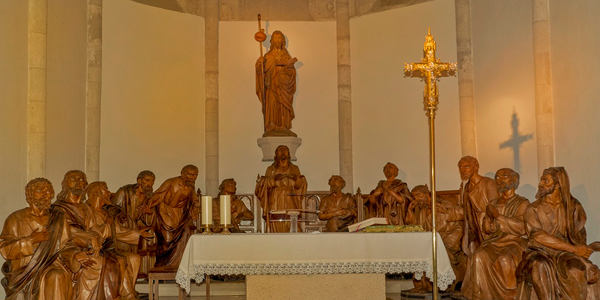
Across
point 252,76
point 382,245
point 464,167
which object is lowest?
point 382,245

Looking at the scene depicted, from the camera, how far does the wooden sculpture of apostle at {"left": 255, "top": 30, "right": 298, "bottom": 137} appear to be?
41.1 ft

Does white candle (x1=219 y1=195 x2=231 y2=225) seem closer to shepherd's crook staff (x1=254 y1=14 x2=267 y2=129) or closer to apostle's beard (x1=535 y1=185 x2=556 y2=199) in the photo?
apostle's beard (x1=535 y1=185 x2=556 y2=199)

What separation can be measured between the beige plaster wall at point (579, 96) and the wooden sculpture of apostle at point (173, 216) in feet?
15.8

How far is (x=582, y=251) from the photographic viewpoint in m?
6.65

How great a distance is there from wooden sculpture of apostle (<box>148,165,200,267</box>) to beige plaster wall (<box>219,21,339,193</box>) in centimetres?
265

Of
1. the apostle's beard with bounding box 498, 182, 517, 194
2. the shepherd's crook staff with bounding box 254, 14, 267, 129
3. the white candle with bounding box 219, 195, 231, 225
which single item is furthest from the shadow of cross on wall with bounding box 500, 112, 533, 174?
the white candle with bounding box 219, 195, 231, 225

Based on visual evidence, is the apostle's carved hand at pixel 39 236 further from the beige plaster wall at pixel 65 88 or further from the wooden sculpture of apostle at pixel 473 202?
the wooden sculpture of apostle at pixel 473 202

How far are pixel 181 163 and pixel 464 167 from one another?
209 inches

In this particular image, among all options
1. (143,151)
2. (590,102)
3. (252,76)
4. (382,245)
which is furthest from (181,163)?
(590,102)

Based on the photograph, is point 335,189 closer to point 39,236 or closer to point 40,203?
point 40,203

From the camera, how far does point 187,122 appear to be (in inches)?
498

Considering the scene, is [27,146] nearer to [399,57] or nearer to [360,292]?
[360,292]

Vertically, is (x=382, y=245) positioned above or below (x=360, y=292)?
above

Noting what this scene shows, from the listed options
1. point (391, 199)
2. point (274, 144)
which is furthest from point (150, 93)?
point (391, 199)
